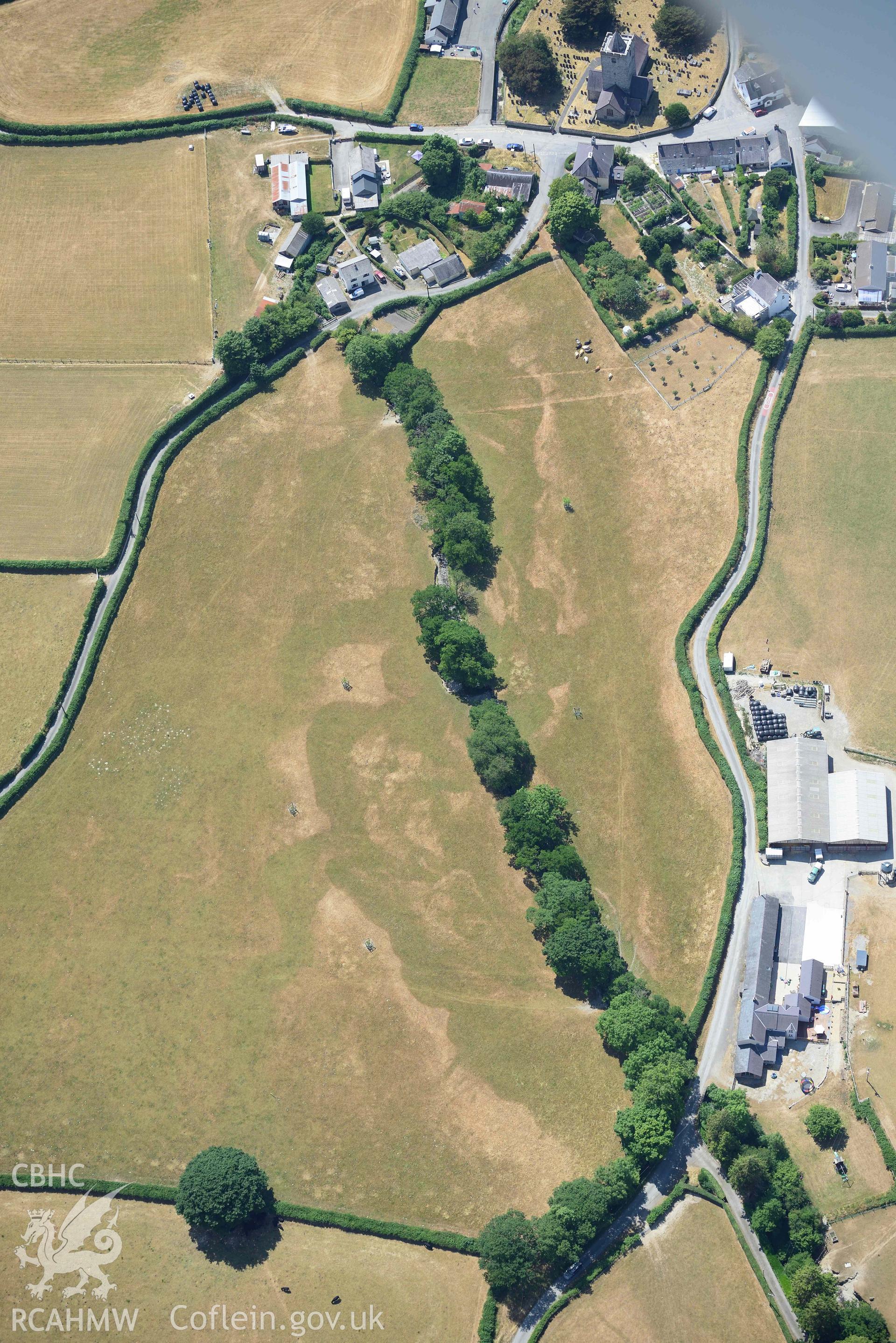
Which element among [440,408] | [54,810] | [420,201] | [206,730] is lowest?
[54,810]

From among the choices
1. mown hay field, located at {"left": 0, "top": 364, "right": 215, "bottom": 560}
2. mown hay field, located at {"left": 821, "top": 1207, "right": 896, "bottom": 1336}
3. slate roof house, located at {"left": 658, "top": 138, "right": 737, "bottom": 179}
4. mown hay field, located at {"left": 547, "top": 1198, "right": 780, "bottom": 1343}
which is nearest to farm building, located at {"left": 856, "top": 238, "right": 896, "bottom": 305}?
slate roof house, located at {"left": 658, "top": 138, "right": 737, "bottom": 179}

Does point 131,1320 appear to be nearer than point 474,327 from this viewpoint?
Yes

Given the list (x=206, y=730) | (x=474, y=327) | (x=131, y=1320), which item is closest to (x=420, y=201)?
(x=474, y=327)

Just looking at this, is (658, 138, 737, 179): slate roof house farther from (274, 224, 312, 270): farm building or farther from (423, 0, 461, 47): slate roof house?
(274, 224, 312, 270): farm building

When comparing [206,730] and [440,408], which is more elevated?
[440,408]

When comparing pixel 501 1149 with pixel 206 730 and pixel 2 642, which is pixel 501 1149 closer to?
pixel 206 730

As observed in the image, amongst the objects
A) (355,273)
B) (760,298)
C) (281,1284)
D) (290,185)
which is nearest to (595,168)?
(760,298)

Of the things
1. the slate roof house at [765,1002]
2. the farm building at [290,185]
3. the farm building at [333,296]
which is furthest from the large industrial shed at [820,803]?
the farm building at [290,185]
